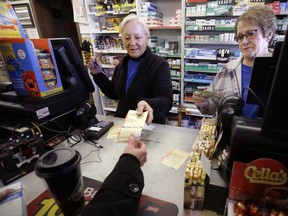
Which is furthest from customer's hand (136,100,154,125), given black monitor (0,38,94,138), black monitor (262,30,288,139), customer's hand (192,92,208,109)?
black monitor (262,30,288,139)

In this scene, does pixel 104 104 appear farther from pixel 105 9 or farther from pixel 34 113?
pixel 34 113

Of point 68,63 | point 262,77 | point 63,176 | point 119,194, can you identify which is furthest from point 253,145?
point 68,63

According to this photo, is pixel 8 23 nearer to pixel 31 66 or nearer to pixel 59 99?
pixel 31 66

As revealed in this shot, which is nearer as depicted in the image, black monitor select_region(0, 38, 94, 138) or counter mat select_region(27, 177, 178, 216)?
counter mat select_region(27, 177, 178, 216)

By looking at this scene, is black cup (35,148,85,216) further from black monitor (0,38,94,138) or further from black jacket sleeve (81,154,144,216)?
black monitor (0,38,94,138)

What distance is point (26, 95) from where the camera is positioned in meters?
1.16

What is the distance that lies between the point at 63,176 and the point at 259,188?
630 millimetres

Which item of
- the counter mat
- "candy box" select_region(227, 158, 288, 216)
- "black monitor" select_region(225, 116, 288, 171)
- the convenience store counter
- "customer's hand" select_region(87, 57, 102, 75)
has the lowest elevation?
the convenience store counter

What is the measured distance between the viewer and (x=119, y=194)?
57 cm

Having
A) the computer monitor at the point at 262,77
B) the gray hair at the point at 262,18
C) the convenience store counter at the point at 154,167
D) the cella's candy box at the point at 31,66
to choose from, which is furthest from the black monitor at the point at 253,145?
the cella's candy box at the point at 31,66

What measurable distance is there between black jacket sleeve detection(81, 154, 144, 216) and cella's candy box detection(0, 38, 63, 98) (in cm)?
79

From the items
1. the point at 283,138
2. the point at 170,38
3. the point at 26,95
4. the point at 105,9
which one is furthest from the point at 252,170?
the point at 105,9

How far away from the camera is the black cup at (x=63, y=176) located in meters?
0.53

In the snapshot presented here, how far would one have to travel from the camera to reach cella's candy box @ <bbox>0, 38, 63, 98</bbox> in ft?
3.43
